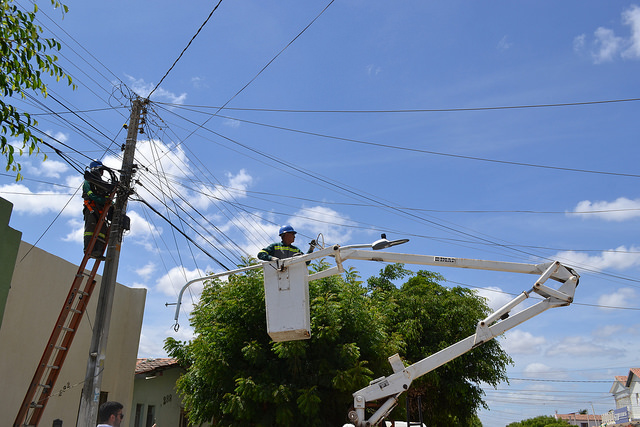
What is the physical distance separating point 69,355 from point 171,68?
725 centimetres

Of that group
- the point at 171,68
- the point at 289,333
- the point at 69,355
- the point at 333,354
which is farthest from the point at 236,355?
the point at 171,68

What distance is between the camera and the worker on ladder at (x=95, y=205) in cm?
1133

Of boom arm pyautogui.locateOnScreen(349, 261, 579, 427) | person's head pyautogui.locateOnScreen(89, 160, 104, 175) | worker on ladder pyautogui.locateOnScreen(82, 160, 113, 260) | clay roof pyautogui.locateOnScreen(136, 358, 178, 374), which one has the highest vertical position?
person's head pyautogui.locateOnScreen(89, 160, 104, 175)

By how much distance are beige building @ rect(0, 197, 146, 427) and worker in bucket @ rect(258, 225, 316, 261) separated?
4872 mm

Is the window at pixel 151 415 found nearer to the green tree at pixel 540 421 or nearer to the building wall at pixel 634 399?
the building wall at pixel 634 399

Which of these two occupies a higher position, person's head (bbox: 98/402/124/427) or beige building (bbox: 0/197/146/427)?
beige building (bbox: 0/197/146/427)

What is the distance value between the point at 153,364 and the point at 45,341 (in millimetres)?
5739

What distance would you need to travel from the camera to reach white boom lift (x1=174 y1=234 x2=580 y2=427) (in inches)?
321

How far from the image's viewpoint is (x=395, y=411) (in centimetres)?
1386

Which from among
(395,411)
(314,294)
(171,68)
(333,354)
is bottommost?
(395,411)

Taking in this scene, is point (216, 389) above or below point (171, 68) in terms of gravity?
below

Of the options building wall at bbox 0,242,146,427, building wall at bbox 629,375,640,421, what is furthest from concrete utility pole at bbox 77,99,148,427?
building wall at bbox 629,375,640,421

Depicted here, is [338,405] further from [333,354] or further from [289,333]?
[289,333]

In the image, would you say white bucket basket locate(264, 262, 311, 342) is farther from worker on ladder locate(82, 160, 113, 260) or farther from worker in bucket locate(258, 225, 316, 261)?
worker on ladder locate(82, 160, 113, 260)
